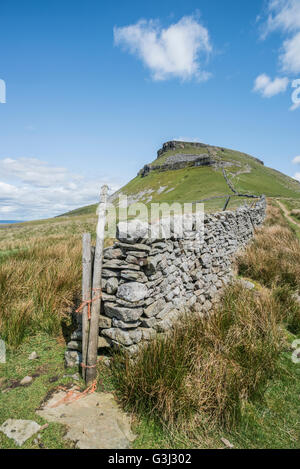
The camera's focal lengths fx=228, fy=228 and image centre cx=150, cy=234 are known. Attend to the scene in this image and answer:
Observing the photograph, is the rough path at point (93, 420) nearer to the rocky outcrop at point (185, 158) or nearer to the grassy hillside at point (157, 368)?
the grassy hillside at point (157, 368)

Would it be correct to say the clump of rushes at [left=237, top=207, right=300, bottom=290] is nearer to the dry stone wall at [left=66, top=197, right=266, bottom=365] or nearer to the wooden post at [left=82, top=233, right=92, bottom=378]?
the dry stone wall at [left=66, top=197, right=266, bottom=365]

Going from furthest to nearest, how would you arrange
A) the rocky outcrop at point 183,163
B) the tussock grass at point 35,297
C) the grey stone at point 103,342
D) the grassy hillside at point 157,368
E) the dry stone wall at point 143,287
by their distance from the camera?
the rocky outcrop at point 183,163, the tussock grass at point 35,297, the grey stone at point 103,342, the dry stone wall at point 143,287, the grassy hillside at point 157,368

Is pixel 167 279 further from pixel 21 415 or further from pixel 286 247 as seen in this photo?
pixel 286 247

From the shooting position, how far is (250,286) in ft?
20.9

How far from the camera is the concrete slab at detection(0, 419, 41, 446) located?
252 centimetres

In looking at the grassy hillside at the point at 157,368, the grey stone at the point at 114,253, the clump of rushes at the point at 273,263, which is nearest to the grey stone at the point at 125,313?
the grassy hillside at the point at 157,368

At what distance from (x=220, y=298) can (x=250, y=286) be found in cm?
108

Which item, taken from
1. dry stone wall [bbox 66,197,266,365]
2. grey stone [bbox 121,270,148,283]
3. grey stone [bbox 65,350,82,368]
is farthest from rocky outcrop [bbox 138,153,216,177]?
grey stone [bbox 65,350,82,368]

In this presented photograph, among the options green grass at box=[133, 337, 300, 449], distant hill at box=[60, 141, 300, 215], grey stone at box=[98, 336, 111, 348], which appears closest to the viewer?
green grass at box=[133, 337, 300, 449]

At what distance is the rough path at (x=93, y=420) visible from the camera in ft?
8.39

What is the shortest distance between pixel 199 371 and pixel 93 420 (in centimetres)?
148

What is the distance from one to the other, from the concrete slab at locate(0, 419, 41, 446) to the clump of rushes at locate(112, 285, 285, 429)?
42.8 inches

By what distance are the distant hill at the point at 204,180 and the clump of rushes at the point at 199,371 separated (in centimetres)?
657

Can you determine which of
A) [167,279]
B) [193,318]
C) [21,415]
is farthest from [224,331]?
[21,415]
